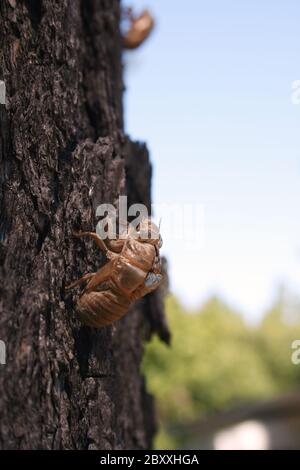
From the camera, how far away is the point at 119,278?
93.1 inches

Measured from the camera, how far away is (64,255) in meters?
2.33

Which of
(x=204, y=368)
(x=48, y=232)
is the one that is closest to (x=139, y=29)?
(x=48, y=232)

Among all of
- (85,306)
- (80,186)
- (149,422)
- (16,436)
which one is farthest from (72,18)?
(149,422)

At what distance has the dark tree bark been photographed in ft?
6.52

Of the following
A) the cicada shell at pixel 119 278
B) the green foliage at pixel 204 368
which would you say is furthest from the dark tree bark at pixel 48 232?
the green foliage at pixel 204 368

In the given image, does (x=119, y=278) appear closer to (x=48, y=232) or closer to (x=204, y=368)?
(x=48, y=232)

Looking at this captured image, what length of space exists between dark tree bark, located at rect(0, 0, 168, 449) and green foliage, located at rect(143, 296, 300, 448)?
8.45m

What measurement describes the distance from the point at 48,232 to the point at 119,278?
1.02 ft

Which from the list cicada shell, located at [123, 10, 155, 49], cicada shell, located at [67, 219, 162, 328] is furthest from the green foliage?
cicada shell, located at [67, 219, 162, 328]

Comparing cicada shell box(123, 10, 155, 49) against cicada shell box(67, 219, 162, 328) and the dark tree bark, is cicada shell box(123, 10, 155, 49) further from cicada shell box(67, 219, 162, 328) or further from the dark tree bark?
cicada shell box(67, 219, 162, 328)

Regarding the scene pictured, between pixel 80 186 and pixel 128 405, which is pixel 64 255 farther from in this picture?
pixel 128 405

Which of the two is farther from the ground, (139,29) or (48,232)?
(139,29)

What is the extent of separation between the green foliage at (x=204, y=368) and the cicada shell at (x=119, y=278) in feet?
27.6

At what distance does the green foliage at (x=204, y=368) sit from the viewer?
1335cm
